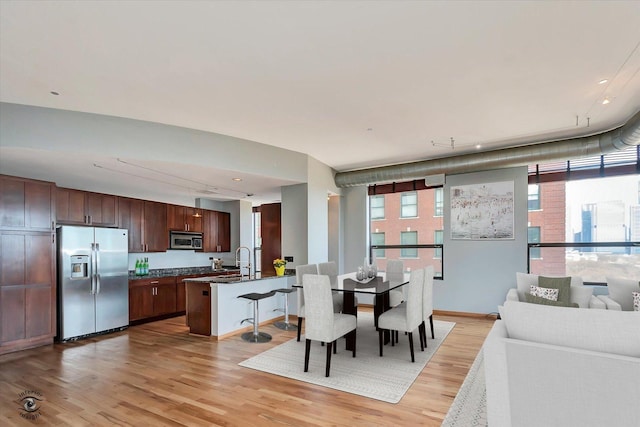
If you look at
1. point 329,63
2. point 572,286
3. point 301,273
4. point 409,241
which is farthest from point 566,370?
point 409,241

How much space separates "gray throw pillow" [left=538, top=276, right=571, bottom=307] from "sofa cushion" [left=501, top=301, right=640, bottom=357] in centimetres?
257

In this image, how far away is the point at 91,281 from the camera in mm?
5152

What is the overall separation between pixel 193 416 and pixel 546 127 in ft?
17.4

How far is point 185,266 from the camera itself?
7.59 m

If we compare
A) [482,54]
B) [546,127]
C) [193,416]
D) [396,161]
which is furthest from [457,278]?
[193,416]

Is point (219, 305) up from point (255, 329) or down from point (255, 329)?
up

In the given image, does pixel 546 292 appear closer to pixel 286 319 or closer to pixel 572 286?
pixel 572 286

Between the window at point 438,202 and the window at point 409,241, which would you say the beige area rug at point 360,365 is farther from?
the window at point 438,202

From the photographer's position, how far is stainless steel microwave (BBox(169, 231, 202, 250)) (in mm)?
6945

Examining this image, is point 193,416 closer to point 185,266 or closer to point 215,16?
point 215,16

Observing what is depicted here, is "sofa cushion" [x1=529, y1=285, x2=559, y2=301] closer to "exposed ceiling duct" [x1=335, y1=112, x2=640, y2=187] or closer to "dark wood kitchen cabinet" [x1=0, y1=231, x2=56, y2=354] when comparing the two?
"exposed ceiling duct" [x1=335, y1=112, x2=640, y2=187]

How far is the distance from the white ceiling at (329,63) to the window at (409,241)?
2.77m

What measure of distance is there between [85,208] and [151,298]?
1863 mm

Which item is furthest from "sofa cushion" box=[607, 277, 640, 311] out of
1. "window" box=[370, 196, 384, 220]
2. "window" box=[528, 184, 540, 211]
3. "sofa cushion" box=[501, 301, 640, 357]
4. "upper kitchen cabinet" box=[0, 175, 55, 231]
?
"upper kitchen cabinet" box=[0, 175, 55, 231]
